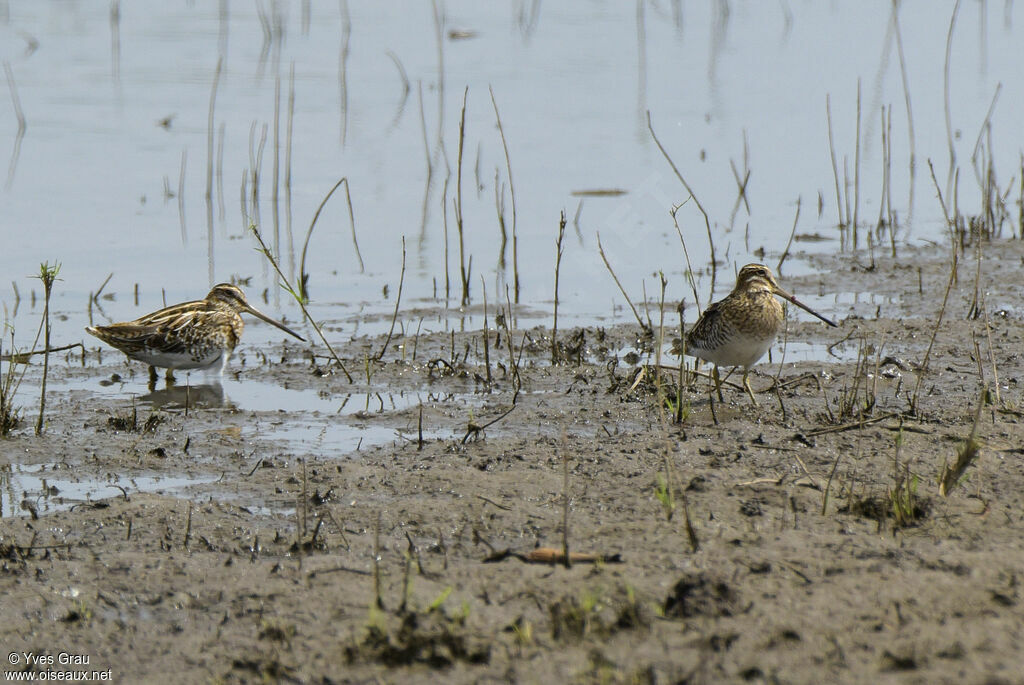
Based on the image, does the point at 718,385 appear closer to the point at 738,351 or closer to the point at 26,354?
the point at 738,351

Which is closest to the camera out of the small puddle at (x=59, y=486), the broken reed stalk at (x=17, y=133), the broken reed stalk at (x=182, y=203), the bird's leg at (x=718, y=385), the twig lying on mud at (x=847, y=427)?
the small puddle at (x=59, y=486)

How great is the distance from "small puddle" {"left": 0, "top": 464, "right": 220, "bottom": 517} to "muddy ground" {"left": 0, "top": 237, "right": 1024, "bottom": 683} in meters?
0.06

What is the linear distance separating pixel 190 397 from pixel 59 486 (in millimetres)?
1927

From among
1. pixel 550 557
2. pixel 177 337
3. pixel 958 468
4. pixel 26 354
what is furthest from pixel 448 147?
pixel 550 557

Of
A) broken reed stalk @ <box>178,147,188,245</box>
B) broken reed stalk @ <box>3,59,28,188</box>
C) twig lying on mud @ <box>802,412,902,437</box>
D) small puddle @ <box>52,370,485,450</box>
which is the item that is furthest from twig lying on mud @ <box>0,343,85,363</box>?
broken reed stalk @ <box>3,59,28,188</box>

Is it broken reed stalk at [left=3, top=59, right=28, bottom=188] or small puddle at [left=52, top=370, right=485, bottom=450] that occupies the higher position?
broken reed stalk at [left=3, top=59, right=28, bottom=188]

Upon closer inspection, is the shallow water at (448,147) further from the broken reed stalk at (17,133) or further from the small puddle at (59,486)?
the small puddle at (59,486)

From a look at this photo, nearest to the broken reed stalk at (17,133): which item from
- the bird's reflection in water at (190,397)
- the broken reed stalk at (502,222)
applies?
the broken reed stalk at (502,222)

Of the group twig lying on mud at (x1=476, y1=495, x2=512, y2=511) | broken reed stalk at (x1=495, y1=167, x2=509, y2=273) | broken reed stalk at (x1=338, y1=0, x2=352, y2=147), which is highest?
broken reed stalk at (x1=338, y1=0, x2=352, y2=147)

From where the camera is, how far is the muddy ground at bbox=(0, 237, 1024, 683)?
3.59 m

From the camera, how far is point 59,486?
18.4 ft

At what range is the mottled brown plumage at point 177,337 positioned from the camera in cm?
774

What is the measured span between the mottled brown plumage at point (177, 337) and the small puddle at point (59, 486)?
193 centimetres

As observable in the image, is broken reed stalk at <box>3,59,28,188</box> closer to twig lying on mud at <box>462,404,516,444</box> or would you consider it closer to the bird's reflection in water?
the bird's reflection in water
